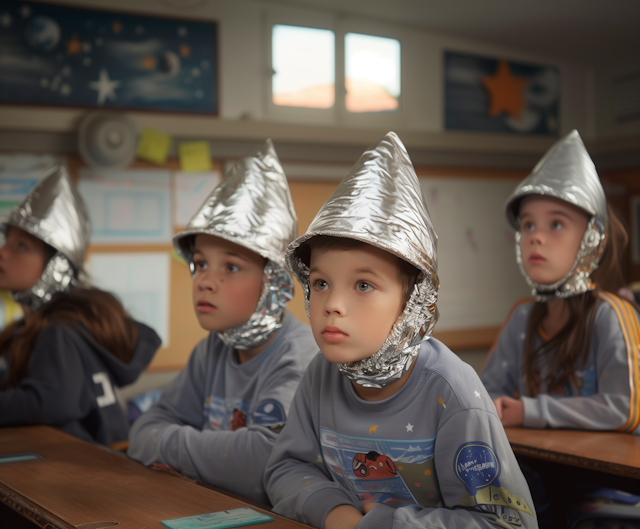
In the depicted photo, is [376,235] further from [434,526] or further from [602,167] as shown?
[602,167]

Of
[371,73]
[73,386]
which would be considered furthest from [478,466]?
[371,73]

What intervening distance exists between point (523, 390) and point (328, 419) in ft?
3.10

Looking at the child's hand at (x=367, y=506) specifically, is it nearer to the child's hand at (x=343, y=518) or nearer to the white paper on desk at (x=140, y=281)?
the child's hand at (x=343, y=518)

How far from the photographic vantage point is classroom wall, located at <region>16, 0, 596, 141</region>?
10.6 ft

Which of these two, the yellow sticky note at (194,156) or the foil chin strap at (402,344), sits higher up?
the yellow sticky note at (194,156)

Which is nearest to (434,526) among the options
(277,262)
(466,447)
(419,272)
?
(466,447)

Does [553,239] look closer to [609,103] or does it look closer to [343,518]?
[343,518]

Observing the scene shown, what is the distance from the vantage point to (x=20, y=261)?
6.90ft

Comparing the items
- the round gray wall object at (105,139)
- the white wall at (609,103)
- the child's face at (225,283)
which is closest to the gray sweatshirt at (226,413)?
the child's face at (225,283)

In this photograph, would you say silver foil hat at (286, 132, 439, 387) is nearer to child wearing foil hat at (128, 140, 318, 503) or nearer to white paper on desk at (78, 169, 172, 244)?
child wearing foil hat at (128, 140, 318, 503)

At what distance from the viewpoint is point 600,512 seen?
1.51m

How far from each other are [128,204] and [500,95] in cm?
244

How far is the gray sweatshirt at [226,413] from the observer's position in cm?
135

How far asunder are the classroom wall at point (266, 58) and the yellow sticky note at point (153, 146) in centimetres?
5
